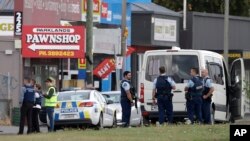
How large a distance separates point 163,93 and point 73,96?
3.92m

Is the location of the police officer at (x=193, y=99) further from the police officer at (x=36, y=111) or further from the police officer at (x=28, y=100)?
the police officer at (x=36, y=111)

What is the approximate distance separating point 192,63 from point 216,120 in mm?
2320

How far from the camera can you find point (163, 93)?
24.7 metres

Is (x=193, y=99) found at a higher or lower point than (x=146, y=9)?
lower

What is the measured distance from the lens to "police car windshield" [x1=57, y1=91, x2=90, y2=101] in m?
27.4

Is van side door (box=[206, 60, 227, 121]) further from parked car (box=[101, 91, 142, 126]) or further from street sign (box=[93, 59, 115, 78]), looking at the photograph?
street sign (box=[93, 59, 115, 78])

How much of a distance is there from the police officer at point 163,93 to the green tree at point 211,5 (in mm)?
42120

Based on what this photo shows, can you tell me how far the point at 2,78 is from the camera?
1432 inches

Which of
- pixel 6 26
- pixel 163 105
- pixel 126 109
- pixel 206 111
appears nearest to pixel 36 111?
pixel 126 109

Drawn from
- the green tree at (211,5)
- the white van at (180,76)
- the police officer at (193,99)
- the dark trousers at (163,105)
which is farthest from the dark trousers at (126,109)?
the green tree at (211,5)

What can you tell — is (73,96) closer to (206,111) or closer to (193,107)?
(193,107)

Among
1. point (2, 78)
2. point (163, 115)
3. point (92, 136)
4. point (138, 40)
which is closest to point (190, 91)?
point (163, 115)

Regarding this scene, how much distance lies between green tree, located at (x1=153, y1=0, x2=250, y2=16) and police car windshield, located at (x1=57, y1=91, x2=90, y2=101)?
3992cm

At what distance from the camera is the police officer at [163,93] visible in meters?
24.6
